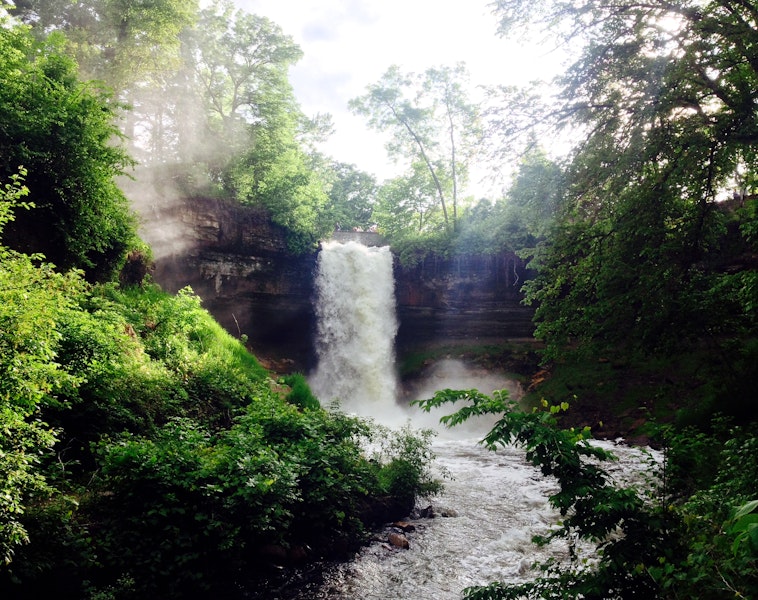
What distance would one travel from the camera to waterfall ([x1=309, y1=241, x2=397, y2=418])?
2289cm

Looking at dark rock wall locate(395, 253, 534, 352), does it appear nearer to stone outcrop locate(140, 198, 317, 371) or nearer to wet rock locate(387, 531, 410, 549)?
stone outcrop locate(140, 198, 317, 371)

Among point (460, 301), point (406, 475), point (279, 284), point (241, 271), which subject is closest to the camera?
point (406, 475)

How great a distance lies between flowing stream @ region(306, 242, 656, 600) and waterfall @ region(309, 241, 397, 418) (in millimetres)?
55

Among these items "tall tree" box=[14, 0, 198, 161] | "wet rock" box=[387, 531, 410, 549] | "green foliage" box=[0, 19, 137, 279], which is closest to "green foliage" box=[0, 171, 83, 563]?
"wet rock" box=[387, 531, 410, 549]

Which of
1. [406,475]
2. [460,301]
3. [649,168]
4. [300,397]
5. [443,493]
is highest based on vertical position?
[649,168]

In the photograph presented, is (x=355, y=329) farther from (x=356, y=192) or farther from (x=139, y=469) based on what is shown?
(x=356, y=192)

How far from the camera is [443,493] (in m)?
8.92

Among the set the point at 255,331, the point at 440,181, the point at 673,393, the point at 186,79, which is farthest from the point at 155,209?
the point at 673,393

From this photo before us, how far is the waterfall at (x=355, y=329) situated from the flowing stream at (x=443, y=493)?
6 centimetres

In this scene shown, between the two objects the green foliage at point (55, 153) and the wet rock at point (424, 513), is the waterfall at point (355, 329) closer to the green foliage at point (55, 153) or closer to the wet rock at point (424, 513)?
the wet rock at point (424, 513)

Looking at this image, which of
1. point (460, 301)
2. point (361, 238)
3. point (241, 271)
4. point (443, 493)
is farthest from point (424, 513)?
point (361, 238)

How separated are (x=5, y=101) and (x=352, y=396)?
17903mm

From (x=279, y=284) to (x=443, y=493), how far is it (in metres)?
17.0

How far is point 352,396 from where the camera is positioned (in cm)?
2284
